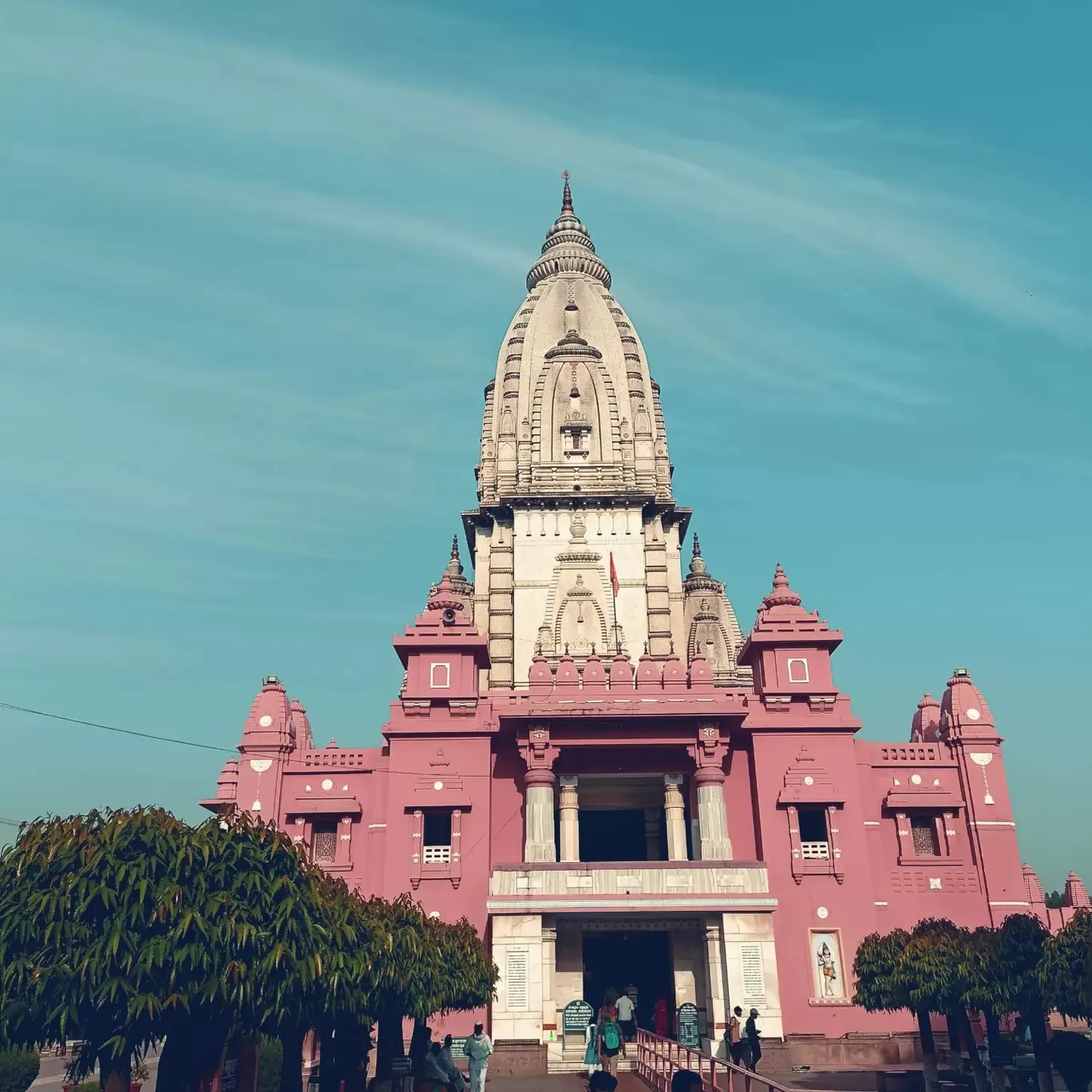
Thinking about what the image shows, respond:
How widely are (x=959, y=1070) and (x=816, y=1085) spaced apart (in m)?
2.93

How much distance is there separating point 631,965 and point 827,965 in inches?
219

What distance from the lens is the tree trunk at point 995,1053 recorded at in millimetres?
18766

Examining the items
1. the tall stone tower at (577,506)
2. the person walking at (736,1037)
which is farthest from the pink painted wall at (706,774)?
the tall stone tower at (577,506)

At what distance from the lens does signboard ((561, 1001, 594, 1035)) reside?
2430 cm

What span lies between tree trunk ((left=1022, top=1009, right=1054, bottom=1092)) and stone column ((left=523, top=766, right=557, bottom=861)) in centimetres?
1228

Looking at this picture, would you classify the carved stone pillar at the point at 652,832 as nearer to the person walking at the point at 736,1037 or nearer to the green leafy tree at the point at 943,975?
the person walking at the point at 736,1037

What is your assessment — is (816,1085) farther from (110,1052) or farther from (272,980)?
(110,1052)

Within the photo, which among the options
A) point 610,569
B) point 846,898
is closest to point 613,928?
point 846,898

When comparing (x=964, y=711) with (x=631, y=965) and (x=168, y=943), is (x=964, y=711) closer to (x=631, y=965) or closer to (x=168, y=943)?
(x=631, y=965)

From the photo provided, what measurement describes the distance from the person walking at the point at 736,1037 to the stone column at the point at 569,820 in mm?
5647

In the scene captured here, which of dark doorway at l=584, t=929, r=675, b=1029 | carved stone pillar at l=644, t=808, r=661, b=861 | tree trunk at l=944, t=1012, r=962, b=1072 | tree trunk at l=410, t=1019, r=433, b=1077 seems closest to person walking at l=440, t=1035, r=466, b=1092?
tree trunk at l=410, t=1019, r=433, b=1077

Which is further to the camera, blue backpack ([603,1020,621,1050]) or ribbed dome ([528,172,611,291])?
ribbed dome ([528,172,611,291])

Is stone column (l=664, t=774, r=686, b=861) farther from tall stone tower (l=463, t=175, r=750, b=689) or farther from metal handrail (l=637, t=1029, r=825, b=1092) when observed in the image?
tall stone tower (l=463, t=175, r=750, b=689)

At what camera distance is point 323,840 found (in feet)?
98.5
